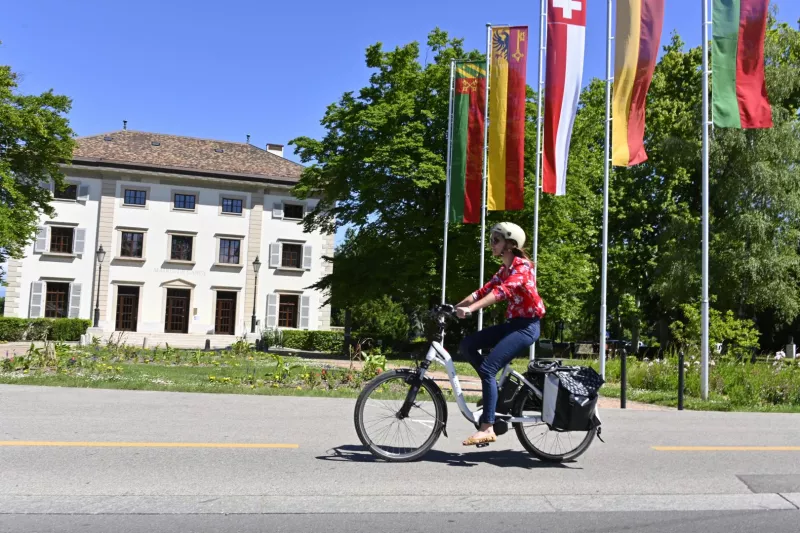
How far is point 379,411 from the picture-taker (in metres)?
6.09

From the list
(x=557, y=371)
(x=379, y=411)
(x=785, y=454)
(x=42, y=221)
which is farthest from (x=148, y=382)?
(x=42, y=221)

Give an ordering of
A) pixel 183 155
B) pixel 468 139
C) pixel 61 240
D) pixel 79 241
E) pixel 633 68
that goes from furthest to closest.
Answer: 1. pixel 183 155
2. pixel 61 240
3. pixel 79 241
4. pixel 468 139
5. pixel 633 68

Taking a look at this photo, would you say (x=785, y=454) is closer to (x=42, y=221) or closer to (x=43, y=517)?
(x=43, y=517)

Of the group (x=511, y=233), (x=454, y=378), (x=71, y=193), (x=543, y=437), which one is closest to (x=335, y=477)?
(x=454, y=378)

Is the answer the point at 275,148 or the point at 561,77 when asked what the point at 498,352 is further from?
the point at 275,148

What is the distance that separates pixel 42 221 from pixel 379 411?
43953 millimetres

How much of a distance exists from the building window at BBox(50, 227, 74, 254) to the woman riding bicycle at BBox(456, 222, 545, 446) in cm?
4415

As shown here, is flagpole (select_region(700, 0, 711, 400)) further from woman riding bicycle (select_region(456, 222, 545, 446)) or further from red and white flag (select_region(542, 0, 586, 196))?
woman riding bicycle (select_region(456, 222, 545, 446))

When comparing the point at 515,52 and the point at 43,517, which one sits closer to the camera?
the point at 43,517

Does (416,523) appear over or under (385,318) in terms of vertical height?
under

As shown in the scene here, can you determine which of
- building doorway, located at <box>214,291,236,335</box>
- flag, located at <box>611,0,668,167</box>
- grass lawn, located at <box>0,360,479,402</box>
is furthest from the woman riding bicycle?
building doorway, located at <box>214,291,236,335</box>

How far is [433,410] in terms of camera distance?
20.1ft

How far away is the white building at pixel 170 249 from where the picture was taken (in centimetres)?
4469

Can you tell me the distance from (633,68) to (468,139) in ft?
20.2
